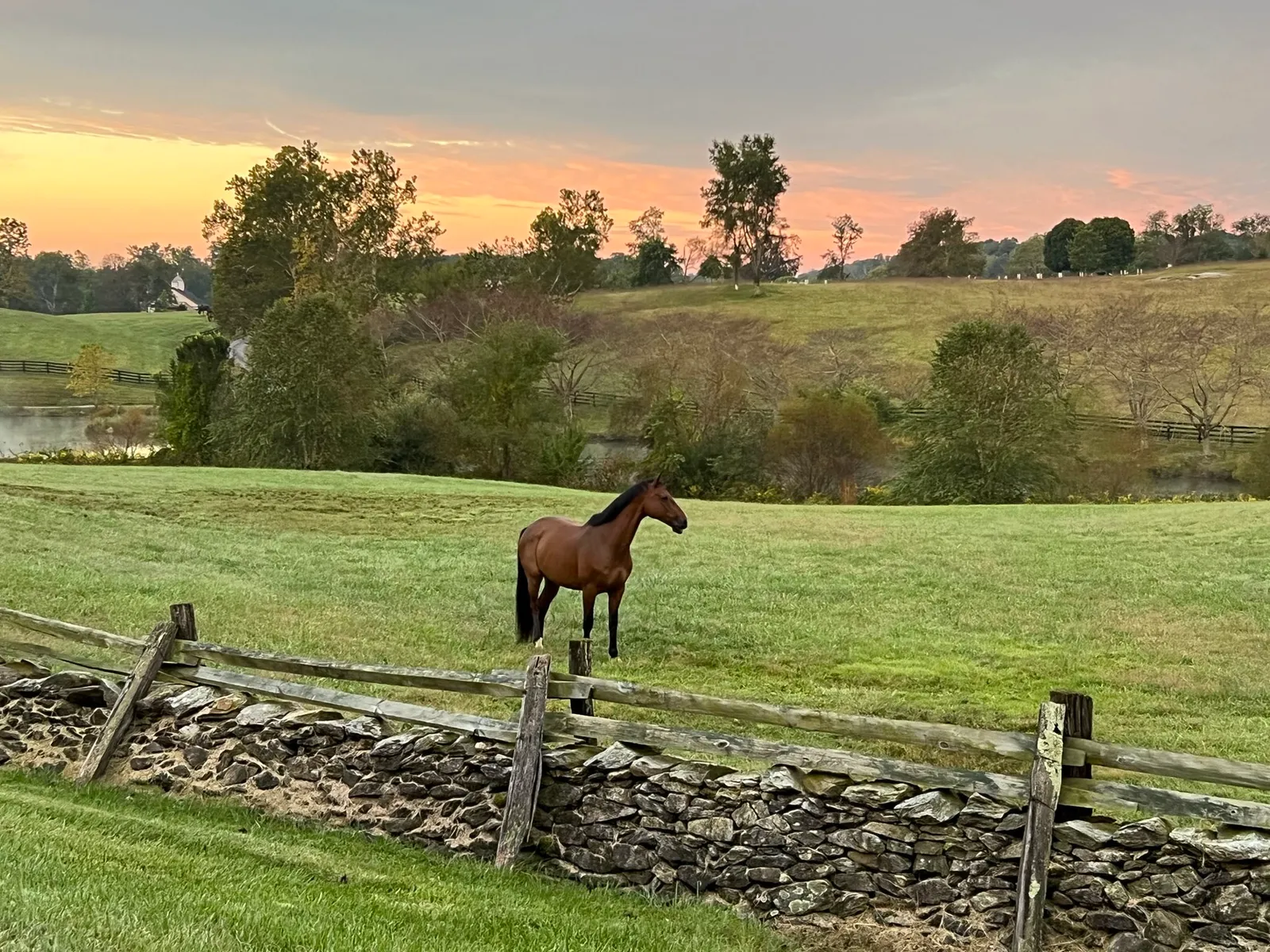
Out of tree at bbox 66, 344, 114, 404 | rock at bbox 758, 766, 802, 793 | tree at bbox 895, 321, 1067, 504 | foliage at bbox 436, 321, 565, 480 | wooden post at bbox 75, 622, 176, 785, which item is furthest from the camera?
tree at bbox 66, 344, 114, 404

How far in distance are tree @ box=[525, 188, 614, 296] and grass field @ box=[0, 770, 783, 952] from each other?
282 feet

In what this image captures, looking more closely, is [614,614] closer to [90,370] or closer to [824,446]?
[824,446]

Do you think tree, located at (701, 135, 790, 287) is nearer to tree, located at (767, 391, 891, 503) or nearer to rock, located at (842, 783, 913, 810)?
tree, located at (767, 391, 891, 503)

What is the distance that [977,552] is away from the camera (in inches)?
993

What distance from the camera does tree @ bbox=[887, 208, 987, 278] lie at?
122938 mm

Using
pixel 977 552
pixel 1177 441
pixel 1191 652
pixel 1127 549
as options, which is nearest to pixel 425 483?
pixel 977 552

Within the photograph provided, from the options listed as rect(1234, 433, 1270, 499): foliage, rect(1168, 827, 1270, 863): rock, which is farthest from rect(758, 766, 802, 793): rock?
rect(1234, 433, 1270, 499): foliage

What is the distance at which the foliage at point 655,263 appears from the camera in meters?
119

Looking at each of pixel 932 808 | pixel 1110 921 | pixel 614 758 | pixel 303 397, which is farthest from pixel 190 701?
pixel 303 397

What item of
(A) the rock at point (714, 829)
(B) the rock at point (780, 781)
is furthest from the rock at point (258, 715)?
(B) the rock at point (780, 781)

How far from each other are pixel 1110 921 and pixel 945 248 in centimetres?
12471

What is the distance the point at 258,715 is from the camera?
9227mm

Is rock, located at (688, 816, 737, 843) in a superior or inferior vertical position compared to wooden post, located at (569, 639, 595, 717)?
inferior

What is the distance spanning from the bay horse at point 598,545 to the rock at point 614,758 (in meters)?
5.91
